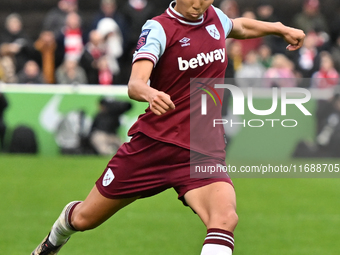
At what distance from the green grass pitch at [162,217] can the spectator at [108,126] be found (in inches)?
27.7

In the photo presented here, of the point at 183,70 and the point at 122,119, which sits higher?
the point at 122,119

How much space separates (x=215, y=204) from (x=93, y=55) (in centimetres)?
1021

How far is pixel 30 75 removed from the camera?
13758mm

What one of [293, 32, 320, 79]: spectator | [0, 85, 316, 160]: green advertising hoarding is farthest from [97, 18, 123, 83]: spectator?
[293, 32, 320, 79]: spectator

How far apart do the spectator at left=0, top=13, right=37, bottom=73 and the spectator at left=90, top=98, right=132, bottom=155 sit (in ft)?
9.23

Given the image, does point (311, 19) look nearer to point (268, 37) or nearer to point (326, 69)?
point (268, 37)

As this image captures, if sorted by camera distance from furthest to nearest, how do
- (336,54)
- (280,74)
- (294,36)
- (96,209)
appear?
(336,54) < (280,74) < (294,36) < (96,209)

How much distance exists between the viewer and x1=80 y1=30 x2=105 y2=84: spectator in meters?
13.9

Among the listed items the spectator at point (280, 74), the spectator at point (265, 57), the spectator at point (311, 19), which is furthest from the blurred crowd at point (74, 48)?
the spectator at point (311, 19)

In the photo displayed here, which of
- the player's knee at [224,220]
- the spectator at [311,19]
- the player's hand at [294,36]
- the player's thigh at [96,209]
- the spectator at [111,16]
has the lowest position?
the player's knee at [224,220]

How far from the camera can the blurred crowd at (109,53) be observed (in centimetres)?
1385

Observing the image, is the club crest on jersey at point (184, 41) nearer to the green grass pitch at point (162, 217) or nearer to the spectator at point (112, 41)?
the green grass pitch at point (162, 217)

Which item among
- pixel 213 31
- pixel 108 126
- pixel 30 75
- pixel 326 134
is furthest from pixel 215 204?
pixel 30 75

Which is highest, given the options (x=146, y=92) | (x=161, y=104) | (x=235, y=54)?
(x=235, y=54)
